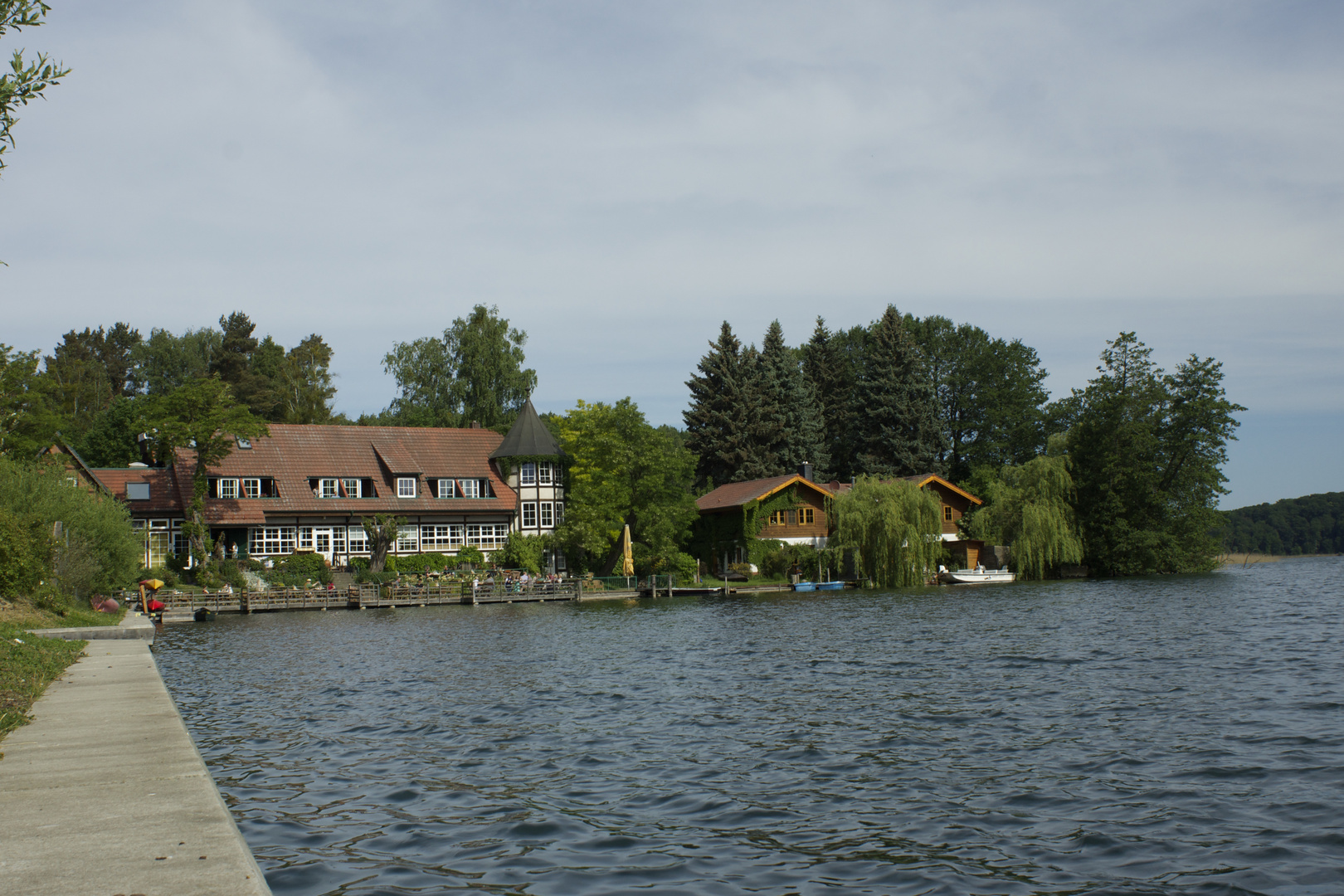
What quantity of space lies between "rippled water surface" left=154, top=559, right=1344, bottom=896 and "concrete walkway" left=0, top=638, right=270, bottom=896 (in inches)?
46.5

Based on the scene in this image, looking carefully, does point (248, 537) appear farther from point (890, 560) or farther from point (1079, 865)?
point (1079, 865)

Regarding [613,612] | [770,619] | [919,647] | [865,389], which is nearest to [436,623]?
[613,612]

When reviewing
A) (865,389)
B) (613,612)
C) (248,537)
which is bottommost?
(613,612)

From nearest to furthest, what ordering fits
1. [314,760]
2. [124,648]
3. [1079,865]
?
[1079,865]
[314,760]
[124,648]

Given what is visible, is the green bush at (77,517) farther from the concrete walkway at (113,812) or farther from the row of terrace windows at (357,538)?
the concrete walkway at (113,812)

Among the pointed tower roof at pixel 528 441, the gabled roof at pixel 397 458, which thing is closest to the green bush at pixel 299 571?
the gabled roof at pixel 397 458

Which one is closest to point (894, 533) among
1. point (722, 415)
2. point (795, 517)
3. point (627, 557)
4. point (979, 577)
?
point (979, 577)

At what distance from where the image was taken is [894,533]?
52.8 metres

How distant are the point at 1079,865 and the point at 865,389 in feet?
219

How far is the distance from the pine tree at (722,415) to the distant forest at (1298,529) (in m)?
53.7

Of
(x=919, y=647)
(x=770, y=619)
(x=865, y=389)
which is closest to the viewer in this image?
(x=919, y=647)

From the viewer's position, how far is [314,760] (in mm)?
13055

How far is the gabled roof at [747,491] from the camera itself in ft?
192

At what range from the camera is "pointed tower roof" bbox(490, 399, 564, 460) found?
2452 inches
